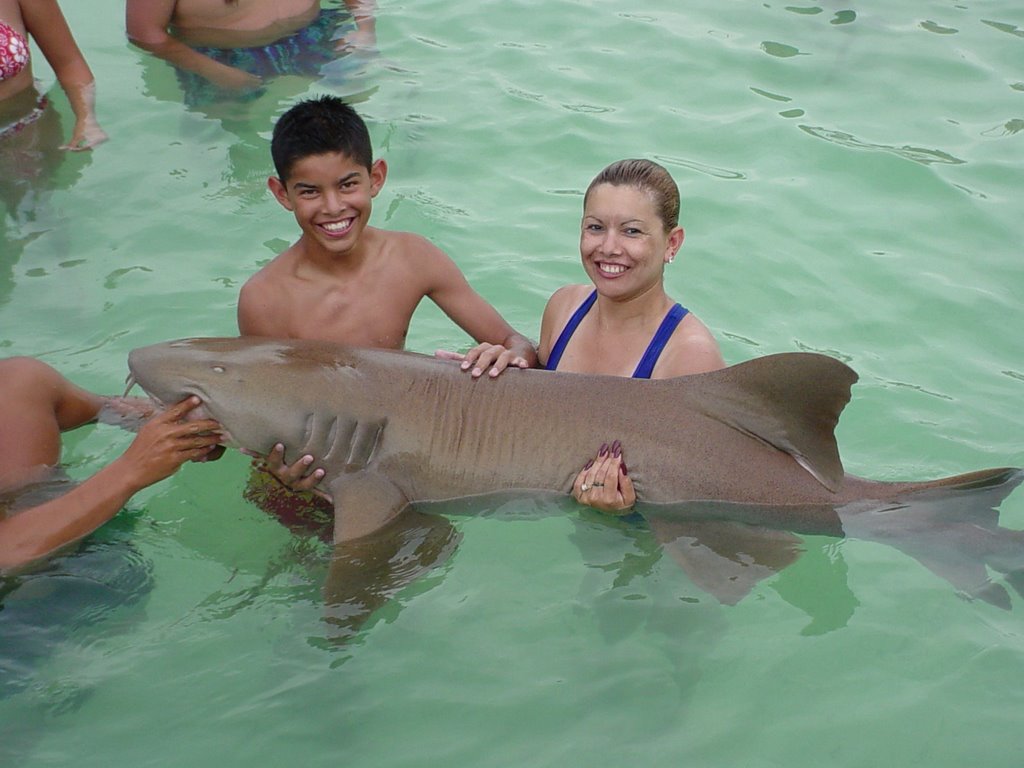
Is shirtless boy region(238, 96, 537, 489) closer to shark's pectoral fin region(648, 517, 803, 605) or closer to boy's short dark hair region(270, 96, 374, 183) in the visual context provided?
boy's short dark hair region(270, 96, 374, 183)

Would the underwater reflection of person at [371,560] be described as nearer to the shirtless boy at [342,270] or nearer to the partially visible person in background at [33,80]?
the shirtless boy at [342,270]

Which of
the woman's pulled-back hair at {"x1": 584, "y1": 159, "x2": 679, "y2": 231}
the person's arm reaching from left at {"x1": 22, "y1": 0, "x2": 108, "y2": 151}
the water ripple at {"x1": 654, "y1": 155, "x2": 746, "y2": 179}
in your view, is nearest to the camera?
the woman's pulled-back hair at {"x1": 584, "y1": 159, "x2": 679, "y2": 231}

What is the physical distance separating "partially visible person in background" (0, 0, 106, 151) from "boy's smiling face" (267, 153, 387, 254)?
2918mm

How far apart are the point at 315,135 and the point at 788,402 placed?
6.87 feet

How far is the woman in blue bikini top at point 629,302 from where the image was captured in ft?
13.7

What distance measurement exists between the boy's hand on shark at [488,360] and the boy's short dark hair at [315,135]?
911 mm

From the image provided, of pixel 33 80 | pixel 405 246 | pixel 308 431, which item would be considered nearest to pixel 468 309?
pixel 405 246

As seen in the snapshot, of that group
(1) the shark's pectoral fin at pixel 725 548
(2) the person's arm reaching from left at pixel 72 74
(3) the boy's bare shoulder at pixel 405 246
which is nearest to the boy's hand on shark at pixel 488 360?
(3) the boy's bare shoulder at pixel 405 246

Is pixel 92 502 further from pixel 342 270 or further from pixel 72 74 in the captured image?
pixel 72 74

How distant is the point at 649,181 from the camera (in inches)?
169

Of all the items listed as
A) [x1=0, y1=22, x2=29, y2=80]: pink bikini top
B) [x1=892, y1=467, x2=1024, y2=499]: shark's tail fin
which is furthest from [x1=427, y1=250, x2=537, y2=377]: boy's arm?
[x1=0, y1=22, x2=29, y2=80]: pink bikini top

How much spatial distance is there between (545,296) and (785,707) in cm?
298

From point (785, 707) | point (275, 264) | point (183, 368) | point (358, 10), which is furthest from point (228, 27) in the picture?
point (785, 707)

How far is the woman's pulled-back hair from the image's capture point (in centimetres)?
429
